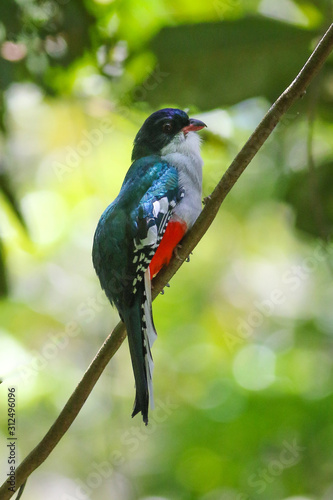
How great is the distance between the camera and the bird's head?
3.53m

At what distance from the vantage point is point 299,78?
2090 mm

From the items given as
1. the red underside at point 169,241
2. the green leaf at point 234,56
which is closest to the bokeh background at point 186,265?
the green leaf at point 234,56

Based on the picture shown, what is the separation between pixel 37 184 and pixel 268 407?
11.1 feet

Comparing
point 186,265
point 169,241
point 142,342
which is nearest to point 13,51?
point 169,241

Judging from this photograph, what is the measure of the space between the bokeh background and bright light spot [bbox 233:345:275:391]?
0.08 ft

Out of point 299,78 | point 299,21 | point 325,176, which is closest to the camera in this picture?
point 299,78

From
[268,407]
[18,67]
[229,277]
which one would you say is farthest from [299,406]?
[18,67]

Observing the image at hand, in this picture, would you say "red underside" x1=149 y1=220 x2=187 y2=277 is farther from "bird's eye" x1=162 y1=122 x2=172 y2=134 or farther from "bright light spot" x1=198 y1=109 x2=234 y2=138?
"bright light spot" x1=198 y1=109 x2=234 y2=138

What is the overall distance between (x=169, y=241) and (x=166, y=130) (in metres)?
0.84

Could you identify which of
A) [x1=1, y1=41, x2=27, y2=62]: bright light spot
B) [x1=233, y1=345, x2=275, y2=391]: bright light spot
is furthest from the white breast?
[x1=233, y1=345, x2=275, y2=391]: bright light spot

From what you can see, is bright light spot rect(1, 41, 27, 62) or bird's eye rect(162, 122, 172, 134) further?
bright light spot rect(1, 41, 27, 62)

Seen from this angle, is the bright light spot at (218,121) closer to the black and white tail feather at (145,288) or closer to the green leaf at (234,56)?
the green leaf at (234,56)

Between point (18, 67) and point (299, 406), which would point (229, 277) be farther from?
point (18, 67)

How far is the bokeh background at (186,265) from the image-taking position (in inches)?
153
